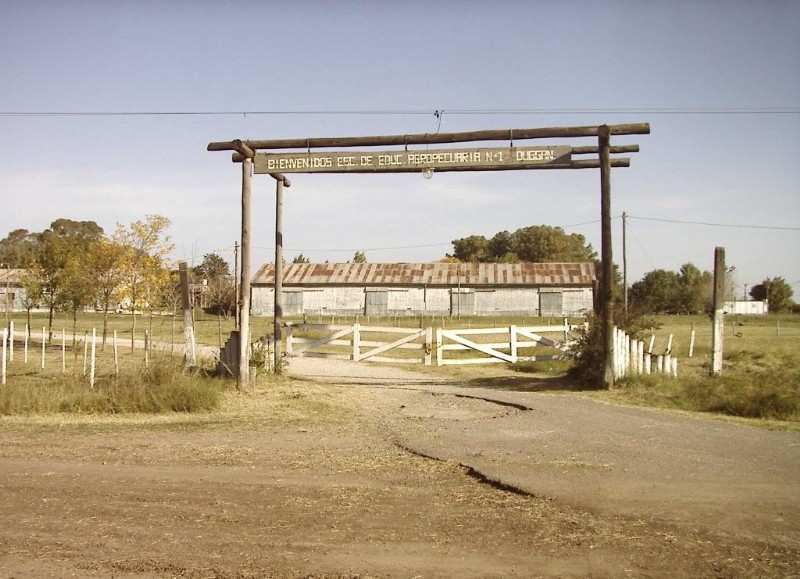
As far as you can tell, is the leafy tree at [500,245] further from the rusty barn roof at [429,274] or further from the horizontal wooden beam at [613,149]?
the horizontal wooden beam at [613,149]

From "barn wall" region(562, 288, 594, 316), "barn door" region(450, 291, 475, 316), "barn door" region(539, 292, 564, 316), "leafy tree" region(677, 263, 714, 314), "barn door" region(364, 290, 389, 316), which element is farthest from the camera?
"leafy tree" region(677, 263, 714, 314)

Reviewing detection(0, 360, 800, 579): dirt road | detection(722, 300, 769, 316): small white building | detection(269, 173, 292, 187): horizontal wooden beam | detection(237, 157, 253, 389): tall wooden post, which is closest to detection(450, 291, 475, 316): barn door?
detection(269, 173, 292, 187): horizontal wooden beam

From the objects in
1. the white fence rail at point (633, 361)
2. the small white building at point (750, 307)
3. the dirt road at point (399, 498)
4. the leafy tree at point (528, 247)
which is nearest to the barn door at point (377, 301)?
the leafy tree at point (528, 247)

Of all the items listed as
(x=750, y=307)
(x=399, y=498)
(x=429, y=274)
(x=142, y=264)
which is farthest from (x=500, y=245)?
(x=399, y=498)

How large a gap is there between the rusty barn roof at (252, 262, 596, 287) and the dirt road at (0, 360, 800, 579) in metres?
51.0

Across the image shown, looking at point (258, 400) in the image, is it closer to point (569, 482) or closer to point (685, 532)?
point (569, 482)

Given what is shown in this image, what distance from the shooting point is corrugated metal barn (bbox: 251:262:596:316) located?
201 ft

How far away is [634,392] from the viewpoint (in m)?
13.9

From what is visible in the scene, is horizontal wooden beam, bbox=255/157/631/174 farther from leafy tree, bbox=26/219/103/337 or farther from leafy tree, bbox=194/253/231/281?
leafy tree, bbox=194/253/231/281

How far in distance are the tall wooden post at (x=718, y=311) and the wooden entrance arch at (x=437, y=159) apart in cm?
257

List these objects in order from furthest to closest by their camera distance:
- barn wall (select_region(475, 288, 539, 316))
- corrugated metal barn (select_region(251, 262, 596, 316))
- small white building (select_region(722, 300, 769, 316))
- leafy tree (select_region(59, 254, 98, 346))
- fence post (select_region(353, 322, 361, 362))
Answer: small white building (select_region(722, 300, 769, 316))
barn wall (select_region(475, 288, 539, 316))
corrugated metal barn (select_region(251, 262, 596, 316))
leafy tree (select_region(59, 254, 98, 346))
fence post (select_region(353, 322, 361, 362))

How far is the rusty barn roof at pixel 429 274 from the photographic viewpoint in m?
61.7

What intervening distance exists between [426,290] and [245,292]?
48.7 meters

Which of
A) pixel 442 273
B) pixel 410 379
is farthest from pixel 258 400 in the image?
pixel 442 273
